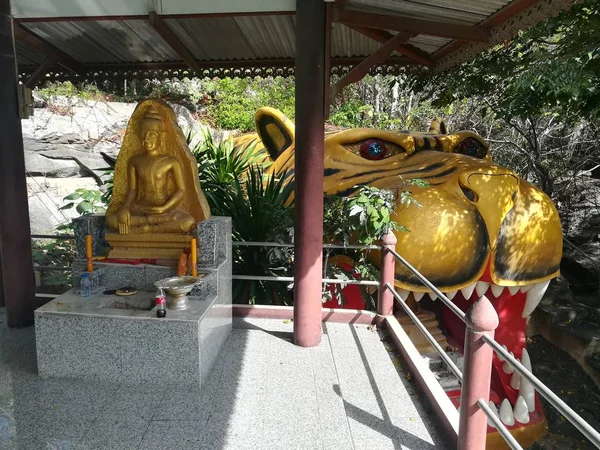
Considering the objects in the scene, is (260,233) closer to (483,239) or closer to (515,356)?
(483,239)

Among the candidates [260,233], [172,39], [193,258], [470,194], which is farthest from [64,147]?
[470,194]

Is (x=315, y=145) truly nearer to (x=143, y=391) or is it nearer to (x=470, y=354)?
(x=470, y=354)

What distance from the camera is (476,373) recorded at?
8.04 ft

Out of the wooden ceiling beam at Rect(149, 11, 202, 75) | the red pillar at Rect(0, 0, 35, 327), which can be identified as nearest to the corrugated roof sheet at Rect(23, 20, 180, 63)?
the wooden ceiling beam at Rect(149, 11, 202, 75)

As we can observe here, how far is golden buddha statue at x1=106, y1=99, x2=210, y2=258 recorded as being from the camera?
3.94 m

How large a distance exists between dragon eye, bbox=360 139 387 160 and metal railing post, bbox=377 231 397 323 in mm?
1238

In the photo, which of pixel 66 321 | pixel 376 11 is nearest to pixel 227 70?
pixel 376 11

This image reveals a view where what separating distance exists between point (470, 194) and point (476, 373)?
7.56 ft

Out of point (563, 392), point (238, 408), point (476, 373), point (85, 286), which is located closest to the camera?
point (476, 373)

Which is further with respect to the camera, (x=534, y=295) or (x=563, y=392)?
(x=563, y=392)

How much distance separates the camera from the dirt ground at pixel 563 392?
6559 mm

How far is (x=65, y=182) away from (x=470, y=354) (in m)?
12.7

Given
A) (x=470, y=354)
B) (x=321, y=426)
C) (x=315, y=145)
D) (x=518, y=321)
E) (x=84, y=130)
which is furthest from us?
(x=84, y=130)

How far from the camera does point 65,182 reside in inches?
497
